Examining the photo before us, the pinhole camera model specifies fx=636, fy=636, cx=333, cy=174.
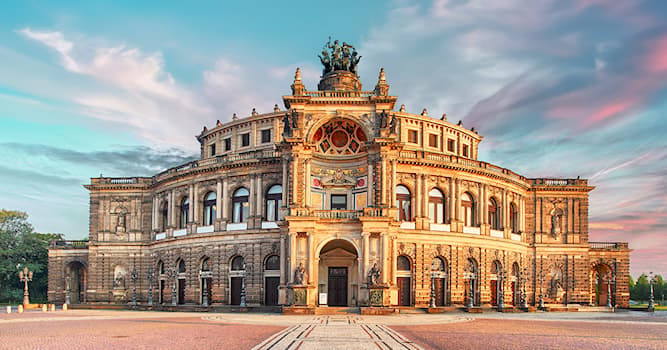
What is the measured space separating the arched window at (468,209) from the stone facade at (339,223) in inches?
6.6

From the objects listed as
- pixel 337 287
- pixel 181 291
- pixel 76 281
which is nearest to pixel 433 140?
pixel 337 287

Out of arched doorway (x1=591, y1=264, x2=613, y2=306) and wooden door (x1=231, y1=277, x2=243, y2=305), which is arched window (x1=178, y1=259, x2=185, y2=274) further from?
arched doorway (x1=591, y1=264, x2=613, y2=306)

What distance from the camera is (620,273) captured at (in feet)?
244

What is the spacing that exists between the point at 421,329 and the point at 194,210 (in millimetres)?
38303

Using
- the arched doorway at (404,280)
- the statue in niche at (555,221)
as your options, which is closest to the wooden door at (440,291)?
Answer: the arched doorway at (404,280)

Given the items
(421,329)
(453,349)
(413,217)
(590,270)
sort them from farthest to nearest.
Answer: (590,270), (413,217), (421,329), (453,349)

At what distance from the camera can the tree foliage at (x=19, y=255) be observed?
8838 cm

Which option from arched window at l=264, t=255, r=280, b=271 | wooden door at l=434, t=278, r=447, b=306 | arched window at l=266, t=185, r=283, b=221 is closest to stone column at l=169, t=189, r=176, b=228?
arched window at l=266, t=185, r=283, b=221

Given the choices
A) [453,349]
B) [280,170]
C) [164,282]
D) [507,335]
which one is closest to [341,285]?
[280,170]

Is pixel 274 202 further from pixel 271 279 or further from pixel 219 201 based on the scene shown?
pixel 271 279

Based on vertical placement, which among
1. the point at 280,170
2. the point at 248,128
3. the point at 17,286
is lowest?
the point at 17,286

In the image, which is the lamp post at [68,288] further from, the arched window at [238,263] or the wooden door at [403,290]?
the wooden door at [403,290]

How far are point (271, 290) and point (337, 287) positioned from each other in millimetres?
7144

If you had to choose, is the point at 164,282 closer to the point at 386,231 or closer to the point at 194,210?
the point at 194,210
